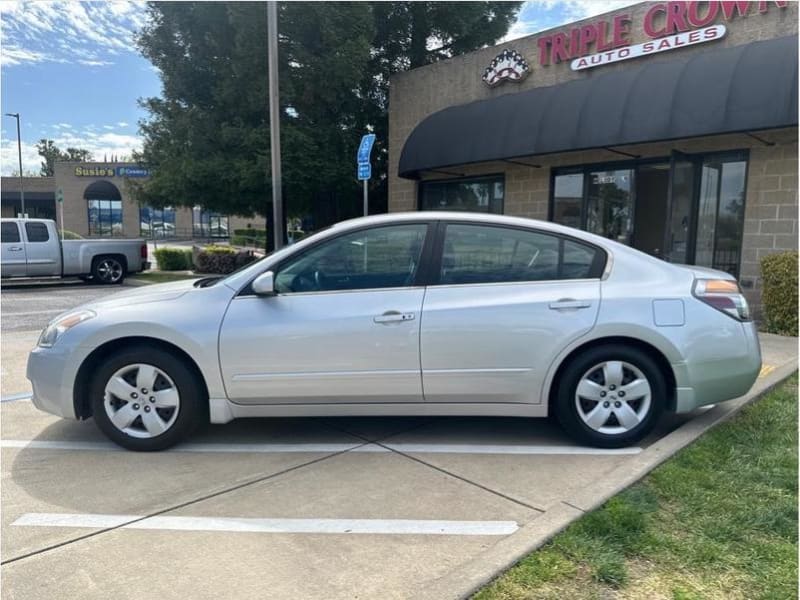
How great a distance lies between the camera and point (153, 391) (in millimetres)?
3840

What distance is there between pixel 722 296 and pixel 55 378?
4450mm

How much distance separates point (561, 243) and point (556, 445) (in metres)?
1.38

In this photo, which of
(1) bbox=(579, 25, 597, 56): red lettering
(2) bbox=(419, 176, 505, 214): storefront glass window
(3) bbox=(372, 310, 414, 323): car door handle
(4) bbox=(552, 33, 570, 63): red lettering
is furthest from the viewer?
(2) bbox=(419, 176, 505, 214): storefront glass window

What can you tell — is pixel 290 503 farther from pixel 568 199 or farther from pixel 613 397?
pixel 568 199

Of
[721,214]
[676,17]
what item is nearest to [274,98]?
[676,17]

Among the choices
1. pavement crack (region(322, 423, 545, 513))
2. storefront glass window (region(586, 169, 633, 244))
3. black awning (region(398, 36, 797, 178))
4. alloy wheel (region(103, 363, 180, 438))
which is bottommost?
pavement crack (region(322, 423, 545, 513))

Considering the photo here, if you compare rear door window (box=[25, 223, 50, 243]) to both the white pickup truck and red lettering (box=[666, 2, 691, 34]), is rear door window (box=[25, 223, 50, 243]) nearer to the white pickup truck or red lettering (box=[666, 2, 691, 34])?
the white pickup truck

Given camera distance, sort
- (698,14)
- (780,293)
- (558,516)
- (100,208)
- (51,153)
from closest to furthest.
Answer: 1. (558,516)
2. (780,293)
3. (698,14)
4. (100,208)
5. (51,153)

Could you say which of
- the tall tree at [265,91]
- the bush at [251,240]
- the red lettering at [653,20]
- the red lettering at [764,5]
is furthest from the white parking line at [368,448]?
the bush at [251,240]

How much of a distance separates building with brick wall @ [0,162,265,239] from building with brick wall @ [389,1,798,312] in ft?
109

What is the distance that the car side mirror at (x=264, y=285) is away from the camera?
3789mm

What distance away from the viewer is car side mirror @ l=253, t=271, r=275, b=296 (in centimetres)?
379

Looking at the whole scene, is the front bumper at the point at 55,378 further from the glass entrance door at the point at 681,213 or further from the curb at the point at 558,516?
the glass entrance door at the point at 681,213

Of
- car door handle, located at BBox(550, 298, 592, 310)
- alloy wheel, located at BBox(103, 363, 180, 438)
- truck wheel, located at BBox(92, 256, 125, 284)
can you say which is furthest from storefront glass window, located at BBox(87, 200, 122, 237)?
car door handle, located at BBox(550, 298, 592, 310)
